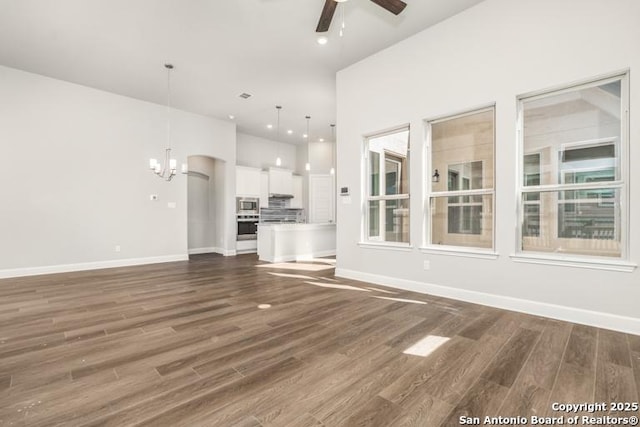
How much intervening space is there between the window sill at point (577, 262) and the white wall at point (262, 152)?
24.7ft

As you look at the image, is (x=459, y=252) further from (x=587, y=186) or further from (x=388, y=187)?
(x=388, y=187)

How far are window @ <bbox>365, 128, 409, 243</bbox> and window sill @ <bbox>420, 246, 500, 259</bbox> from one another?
472 mm

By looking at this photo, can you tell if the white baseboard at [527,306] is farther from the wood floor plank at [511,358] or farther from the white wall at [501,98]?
the wood floor plank at [511,358]

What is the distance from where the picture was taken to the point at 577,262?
2879 millimetres

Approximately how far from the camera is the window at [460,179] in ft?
12.6

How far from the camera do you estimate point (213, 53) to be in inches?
181

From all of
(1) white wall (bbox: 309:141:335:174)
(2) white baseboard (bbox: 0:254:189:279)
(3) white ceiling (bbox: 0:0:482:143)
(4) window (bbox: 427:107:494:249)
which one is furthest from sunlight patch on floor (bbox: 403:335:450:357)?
(1) white wall (bbox: 309:141:335:174)

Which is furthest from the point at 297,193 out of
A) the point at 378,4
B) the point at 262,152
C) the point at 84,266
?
the point at 378,4

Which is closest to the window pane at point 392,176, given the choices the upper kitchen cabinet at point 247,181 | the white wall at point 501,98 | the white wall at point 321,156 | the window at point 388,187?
the window at point 388,187

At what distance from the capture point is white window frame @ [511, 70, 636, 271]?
8.85 feet

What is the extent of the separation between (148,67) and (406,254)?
5221 millimetres

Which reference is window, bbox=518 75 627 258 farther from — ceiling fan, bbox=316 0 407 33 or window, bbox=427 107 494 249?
ceiling fan, bbox=316 0 407 33

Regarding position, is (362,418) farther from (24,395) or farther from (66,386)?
(24,395)

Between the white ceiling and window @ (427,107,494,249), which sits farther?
window @ (427,107,494,249)
